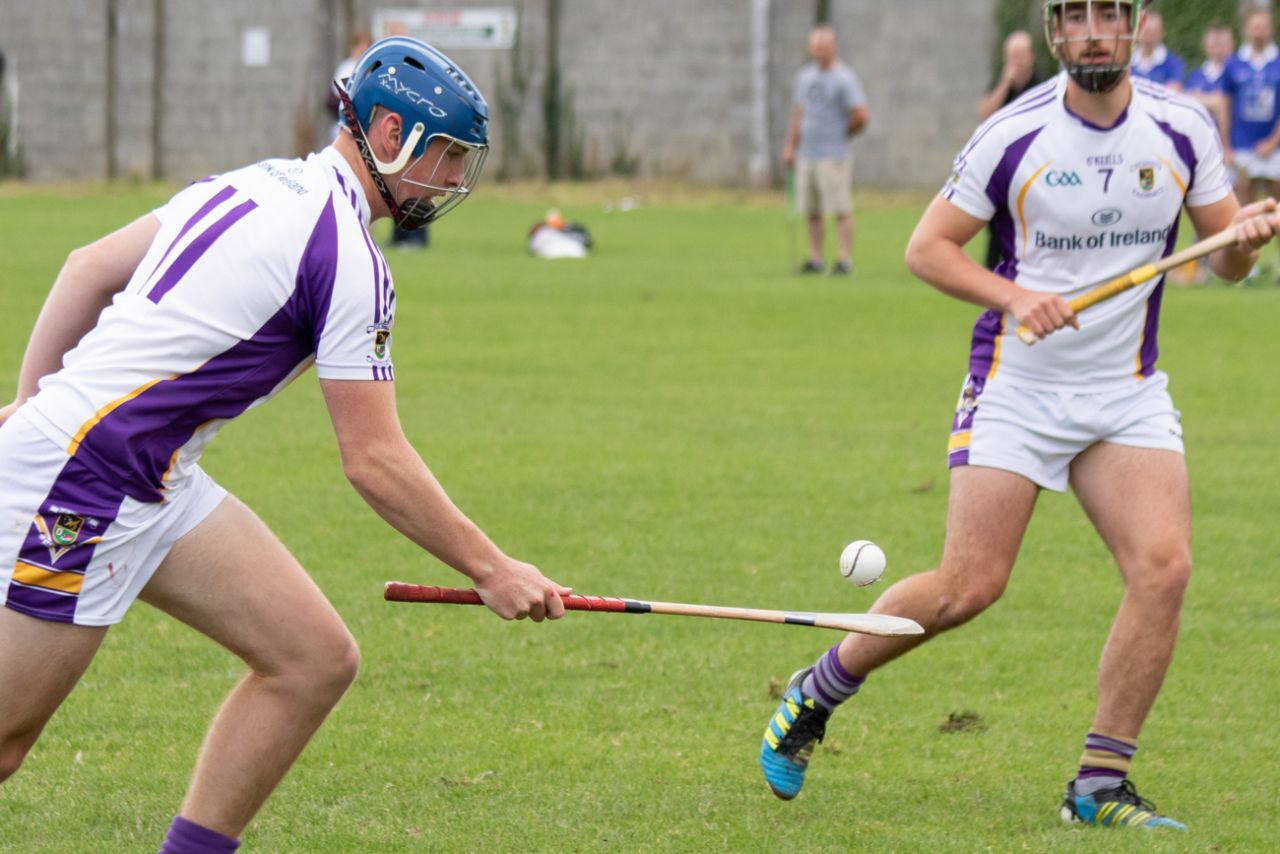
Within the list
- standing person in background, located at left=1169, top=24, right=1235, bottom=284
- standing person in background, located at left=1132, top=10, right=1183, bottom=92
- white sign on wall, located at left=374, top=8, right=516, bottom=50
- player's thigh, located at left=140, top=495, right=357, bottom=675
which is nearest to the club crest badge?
player's thigh, located at left=140, top=495, right=357, bottom=675

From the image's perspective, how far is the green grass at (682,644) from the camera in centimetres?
534

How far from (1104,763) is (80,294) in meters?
3.05

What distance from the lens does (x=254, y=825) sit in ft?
17.0

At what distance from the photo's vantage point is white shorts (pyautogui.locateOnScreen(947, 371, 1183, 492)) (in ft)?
17.7

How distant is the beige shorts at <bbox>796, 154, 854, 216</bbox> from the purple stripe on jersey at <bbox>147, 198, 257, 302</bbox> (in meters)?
16.7

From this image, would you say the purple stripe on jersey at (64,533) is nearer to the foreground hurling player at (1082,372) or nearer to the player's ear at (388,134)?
the player's ear at (388,134)

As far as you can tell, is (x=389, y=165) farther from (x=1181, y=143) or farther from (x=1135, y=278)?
(x=1181, y=143)

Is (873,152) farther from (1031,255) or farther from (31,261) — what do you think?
(1031,255)

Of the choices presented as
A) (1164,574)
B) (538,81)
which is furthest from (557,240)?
(1164,574)

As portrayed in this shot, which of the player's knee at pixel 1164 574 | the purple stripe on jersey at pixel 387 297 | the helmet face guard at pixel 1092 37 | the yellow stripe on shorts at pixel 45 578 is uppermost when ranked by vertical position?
the helmet face guard at pixel 1092 37

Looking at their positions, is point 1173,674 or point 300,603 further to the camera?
point 1173,674

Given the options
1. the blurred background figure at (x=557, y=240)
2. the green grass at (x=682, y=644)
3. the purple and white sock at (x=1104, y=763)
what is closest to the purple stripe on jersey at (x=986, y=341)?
the purple and white sock at (x=1104, y=763)

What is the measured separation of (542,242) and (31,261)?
6102 millimetres

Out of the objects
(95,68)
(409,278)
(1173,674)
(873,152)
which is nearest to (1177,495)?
(1173,674)
